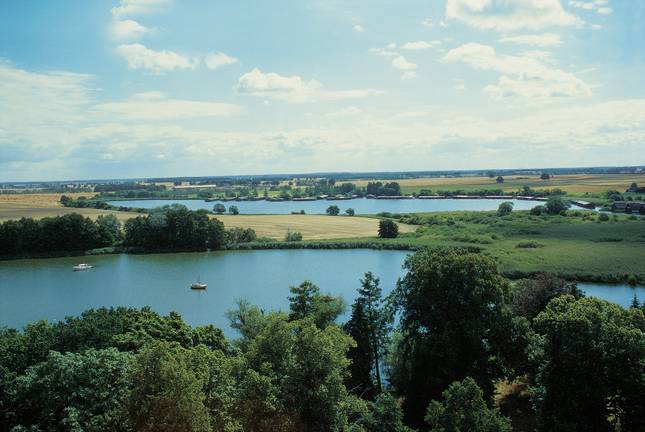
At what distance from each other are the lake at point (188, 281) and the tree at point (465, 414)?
781 inches

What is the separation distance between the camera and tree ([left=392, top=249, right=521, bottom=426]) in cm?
2022

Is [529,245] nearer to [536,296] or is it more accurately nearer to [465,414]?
[536,296]

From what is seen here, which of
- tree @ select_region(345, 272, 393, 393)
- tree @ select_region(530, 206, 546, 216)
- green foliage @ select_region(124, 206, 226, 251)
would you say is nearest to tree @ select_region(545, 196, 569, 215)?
tree @ select_region(530, 206, 546, 216)

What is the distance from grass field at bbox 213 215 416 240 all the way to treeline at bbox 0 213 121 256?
22.1 metres

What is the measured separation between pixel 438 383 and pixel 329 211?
87586 millimetres

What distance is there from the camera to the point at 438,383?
19719 millimetres

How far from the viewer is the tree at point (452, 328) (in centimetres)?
2022

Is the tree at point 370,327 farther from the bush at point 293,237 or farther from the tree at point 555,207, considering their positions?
the tree at point 555,207

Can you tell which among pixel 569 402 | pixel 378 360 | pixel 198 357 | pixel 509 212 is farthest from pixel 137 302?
pixel 509 212

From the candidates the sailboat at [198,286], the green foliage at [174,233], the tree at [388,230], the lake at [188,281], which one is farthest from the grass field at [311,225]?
the sailboat at [198,286]

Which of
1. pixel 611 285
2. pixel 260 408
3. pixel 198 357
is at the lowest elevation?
pixel 611 285

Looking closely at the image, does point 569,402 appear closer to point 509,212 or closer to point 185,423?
point 185,423

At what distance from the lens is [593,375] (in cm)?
1555

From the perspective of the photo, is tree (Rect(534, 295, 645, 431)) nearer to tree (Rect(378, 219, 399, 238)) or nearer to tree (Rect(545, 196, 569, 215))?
tree (Rect(378, 219, 399, 238))
